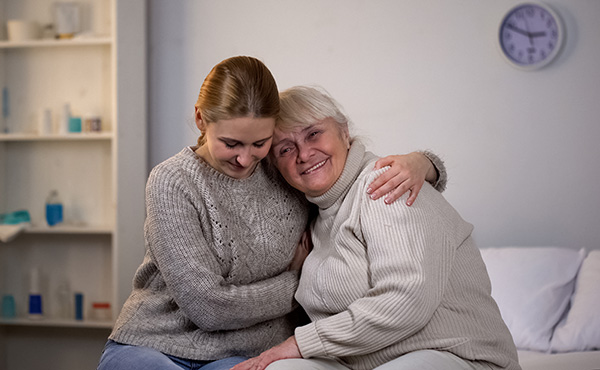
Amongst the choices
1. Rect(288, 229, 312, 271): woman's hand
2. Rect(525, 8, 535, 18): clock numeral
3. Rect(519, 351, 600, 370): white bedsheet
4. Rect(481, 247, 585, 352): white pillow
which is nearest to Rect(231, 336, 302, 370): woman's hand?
Rect(288, 229, 312, 271): woman's hand

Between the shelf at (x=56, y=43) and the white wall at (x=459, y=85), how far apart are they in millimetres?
418

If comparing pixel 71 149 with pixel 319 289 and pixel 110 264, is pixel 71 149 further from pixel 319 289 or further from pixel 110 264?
pixel 319 289

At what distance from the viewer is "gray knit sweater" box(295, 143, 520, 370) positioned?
4.58 feet

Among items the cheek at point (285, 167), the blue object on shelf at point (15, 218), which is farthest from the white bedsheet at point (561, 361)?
the blue object on shelf at point (15, 218)

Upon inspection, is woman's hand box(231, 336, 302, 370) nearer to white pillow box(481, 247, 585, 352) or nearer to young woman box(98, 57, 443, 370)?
young woman box(98, 57, 443, 370)

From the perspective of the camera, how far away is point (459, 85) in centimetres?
313

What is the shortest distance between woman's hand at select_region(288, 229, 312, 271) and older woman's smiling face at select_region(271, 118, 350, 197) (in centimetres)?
19

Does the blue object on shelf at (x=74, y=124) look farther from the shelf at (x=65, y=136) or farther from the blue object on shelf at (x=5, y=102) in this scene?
the blue object on shelf at (x=5, y=102)

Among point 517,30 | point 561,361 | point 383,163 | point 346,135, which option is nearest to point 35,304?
point 346,135

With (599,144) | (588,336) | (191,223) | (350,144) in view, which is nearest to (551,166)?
(599,144)

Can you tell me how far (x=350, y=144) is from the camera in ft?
5.81

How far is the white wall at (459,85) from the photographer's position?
3029 millimetres

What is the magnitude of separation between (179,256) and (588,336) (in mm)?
1680

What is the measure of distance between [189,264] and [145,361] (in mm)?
276
